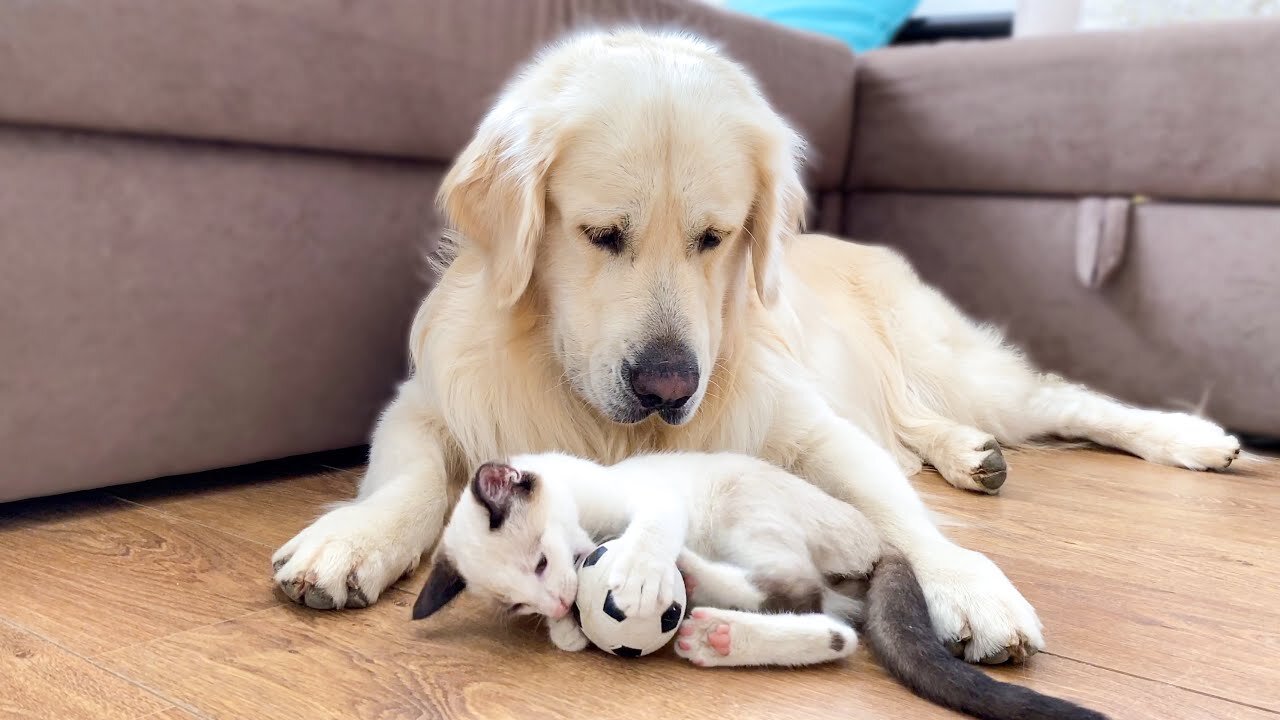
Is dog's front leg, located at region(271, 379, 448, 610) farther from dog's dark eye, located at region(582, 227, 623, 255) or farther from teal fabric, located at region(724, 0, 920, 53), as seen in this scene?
teal fabric, located at region(724, 0, 920, 53)

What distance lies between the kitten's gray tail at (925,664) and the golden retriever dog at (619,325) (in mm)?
79

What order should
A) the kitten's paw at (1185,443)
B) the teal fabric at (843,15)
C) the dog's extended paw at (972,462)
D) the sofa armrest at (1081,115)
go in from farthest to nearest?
the teal fabric at (843,15), the sofa armrest at (1081,115), the kitten's paw at (1185,443), the dog's extended paw at (972,462)

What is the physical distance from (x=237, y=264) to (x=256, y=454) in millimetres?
386

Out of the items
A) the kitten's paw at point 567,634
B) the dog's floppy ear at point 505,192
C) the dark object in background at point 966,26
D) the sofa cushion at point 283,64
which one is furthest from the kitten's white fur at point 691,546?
the dark object in background at point 966,26

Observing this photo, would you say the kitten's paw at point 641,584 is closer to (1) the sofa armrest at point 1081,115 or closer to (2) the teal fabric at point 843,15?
(1) the sofa armrest at point 1081,115

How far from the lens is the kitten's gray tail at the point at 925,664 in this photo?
0.99 meters

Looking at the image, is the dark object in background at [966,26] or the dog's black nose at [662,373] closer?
the dog's black nose at [662,373]

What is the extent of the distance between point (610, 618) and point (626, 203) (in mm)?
656

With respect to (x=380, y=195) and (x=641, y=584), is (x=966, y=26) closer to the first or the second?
(x=380, y=195)

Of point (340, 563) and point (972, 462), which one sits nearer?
point (340, 563)

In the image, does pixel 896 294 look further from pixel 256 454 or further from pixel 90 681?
pixel 90 681

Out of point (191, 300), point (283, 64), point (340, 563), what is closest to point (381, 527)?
point (340, 563)

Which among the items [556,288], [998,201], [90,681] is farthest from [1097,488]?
[90,681]

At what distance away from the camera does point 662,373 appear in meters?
1.44
